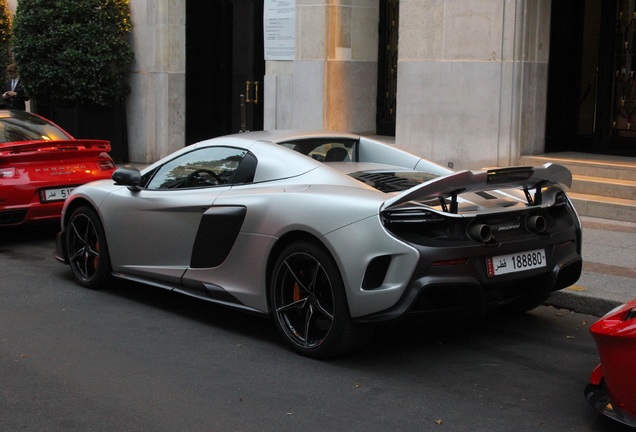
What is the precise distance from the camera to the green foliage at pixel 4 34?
2111cm

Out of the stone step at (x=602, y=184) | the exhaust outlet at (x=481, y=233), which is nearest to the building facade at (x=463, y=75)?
Answer: the stone step at (x=602, y=184)

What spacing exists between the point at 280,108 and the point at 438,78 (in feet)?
11.4

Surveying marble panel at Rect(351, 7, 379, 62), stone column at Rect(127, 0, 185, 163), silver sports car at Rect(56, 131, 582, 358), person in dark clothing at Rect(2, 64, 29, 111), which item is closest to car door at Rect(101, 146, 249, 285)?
silver sports car at Rect(56, 131, 582, 358)

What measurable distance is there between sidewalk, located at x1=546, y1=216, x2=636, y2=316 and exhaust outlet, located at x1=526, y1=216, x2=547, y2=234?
148 cm

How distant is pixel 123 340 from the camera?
6.63 m

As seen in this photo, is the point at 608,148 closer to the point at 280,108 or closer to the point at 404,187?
the point at 280,108

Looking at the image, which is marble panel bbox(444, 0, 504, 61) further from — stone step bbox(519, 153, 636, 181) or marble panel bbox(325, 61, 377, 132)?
marble panel bbox(325, 61, 377, 132)

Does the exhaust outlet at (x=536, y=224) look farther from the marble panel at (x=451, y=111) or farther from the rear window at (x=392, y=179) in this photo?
the marble panel at (x=451, y=111)

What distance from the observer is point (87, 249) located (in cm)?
824

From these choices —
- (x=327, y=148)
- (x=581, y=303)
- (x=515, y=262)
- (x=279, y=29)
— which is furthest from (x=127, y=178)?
(x=279, y=29)

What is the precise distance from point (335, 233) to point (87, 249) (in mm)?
3133

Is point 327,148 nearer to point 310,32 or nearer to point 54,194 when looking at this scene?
point 54,194

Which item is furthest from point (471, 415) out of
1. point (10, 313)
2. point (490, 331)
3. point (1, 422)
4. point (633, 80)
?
point (633, 80)

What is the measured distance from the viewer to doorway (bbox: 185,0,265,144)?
58.6 ft
